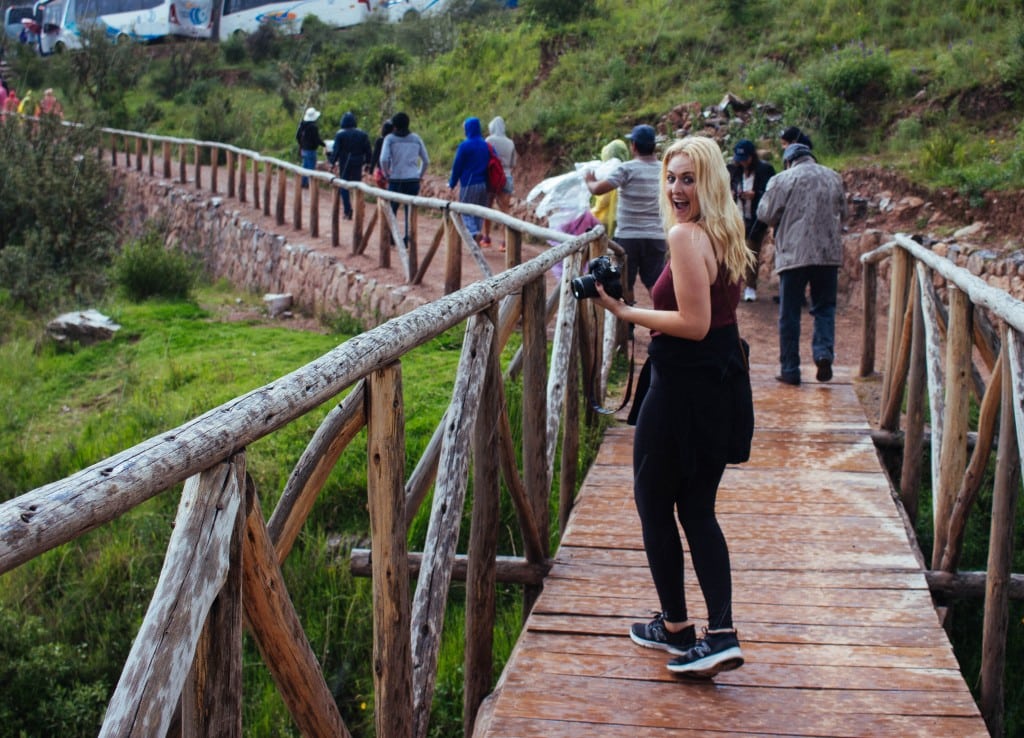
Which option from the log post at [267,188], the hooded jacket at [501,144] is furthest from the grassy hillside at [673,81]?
the log post at [267,188]

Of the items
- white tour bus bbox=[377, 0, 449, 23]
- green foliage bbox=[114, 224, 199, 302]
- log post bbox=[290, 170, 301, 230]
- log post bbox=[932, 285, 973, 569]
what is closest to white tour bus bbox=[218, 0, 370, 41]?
white tour bus bbox=[377, 0, 449, 23]

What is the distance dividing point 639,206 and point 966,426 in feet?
11.5

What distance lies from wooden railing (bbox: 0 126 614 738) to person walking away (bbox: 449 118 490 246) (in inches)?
264

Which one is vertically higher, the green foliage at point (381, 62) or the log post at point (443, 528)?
the green foliage at point (381, 62)

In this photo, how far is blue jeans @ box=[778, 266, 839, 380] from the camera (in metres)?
7.17

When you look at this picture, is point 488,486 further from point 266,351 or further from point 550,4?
point 550,4

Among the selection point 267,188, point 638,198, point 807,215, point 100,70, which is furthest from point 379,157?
point 100,70

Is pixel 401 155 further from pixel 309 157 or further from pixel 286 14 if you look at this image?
pixel 286 14

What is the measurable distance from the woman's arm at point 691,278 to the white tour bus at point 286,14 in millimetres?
33817

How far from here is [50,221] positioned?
16.8m

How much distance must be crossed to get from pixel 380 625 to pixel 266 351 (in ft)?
25.1

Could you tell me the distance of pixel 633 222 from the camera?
778 cm

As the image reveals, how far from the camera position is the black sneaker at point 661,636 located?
3.59 metres

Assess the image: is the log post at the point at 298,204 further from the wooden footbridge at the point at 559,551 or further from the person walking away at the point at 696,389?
the person walking away at the point at 696,389
